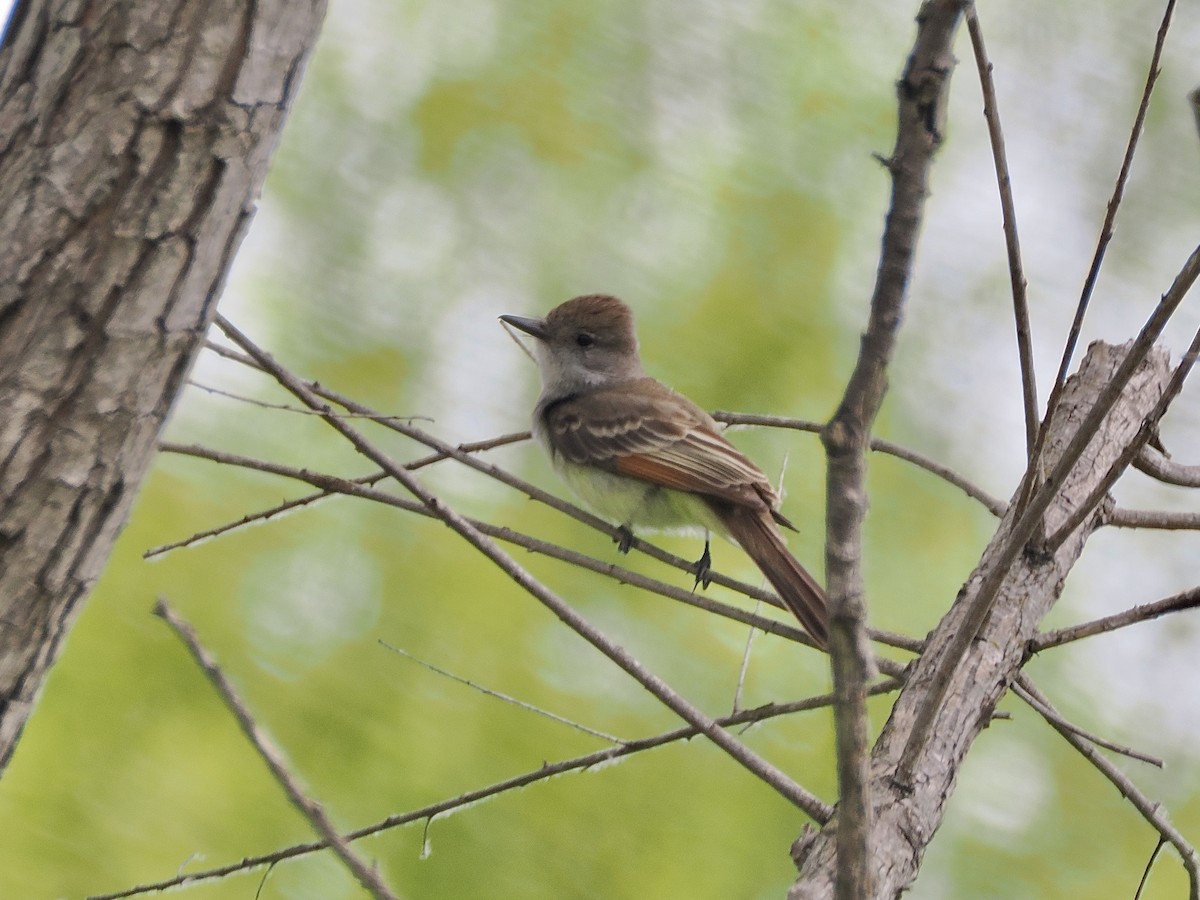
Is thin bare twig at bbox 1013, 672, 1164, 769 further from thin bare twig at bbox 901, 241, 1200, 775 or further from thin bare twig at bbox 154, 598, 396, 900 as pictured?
thin bare twig at bbox 154, 598, 396, 900

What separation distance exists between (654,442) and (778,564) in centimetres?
83

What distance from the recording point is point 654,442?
389 centimetres

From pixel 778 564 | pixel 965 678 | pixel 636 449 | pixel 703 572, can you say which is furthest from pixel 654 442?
pixel 965 678

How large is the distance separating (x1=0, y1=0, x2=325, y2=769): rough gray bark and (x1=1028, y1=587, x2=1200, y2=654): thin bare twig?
4.94ft

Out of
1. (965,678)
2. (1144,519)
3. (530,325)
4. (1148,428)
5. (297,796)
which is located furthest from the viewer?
(530,325)

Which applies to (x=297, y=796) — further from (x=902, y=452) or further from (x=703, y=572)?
(x=902, y=452)

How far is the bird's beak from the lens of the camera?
4438mm

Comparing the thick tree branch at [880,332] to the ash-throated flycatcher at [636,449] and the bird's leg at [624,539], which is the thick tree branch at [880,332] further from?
the bird's leg at [624,539]

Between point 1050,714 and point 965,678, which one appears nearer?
point 965,678

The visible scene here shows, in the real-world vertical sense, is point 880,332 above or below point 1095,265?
below

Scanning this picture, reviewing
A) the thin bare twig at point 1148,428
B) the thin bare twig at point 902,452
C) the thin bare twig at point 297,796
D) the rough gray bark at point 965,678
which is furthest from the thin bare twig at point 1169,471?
the thin bare twig at point 297,796

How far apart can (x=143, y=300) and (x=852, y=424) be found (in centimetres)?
102

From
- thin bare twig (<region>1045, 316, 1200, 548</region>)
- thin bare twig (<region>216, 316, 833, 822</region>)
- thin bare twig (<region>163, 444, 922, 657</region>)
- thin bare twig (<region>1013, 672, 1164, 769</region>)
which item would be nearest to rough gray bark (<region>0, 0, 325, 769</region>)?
thin bare twig (<region>216, 316, 833, 822</region>)

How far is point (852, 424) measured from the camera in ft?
3.18
